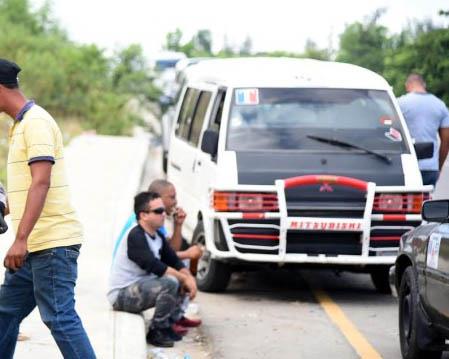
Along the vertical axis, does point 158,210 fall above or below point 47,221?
below

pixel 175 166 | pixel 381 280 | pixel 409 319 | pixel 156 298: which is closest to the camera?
pixel 409 319

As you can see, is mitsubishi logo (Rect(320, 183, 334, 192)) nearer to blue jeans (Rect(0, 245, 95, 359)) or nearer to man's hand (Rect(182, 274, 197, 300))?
man's hand (Rect(182, 274, 197, 300))

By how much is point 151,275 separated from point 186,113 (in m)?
4.68

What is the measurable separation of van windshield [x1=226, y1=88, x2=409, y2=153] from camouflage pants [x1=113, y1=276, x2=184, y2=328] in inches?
A: 87.6

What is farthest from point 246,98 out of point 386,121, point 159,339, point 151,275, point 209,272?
point 159,339

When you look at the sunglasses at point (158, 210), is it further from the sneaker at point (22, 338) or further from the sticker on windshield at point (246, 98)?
the sticker on windshield at point (246, 98)

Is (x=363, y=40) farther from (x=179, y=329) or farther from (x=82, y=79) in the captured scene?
(x=82, y=79)

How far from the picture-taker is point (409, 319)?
807 centimetres

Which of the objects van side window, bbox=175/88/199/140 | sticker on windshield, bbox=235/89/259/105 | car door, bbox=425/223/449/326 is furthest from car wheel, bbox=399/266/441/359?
van side window, bbox=175/88/199/140

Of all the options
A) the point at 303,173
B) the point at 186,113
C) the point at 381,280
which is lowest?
the point at 381,280

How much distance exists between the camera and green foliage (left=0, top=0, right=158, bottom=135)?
36.4m

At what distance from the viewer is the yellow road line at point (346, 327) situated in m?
8.80

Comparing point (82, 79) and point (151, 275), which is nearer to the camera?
point (151, 275)

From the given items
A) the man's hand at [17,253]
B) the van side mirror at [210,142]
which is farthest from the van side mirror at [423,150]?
the man's hand at [17,253]
